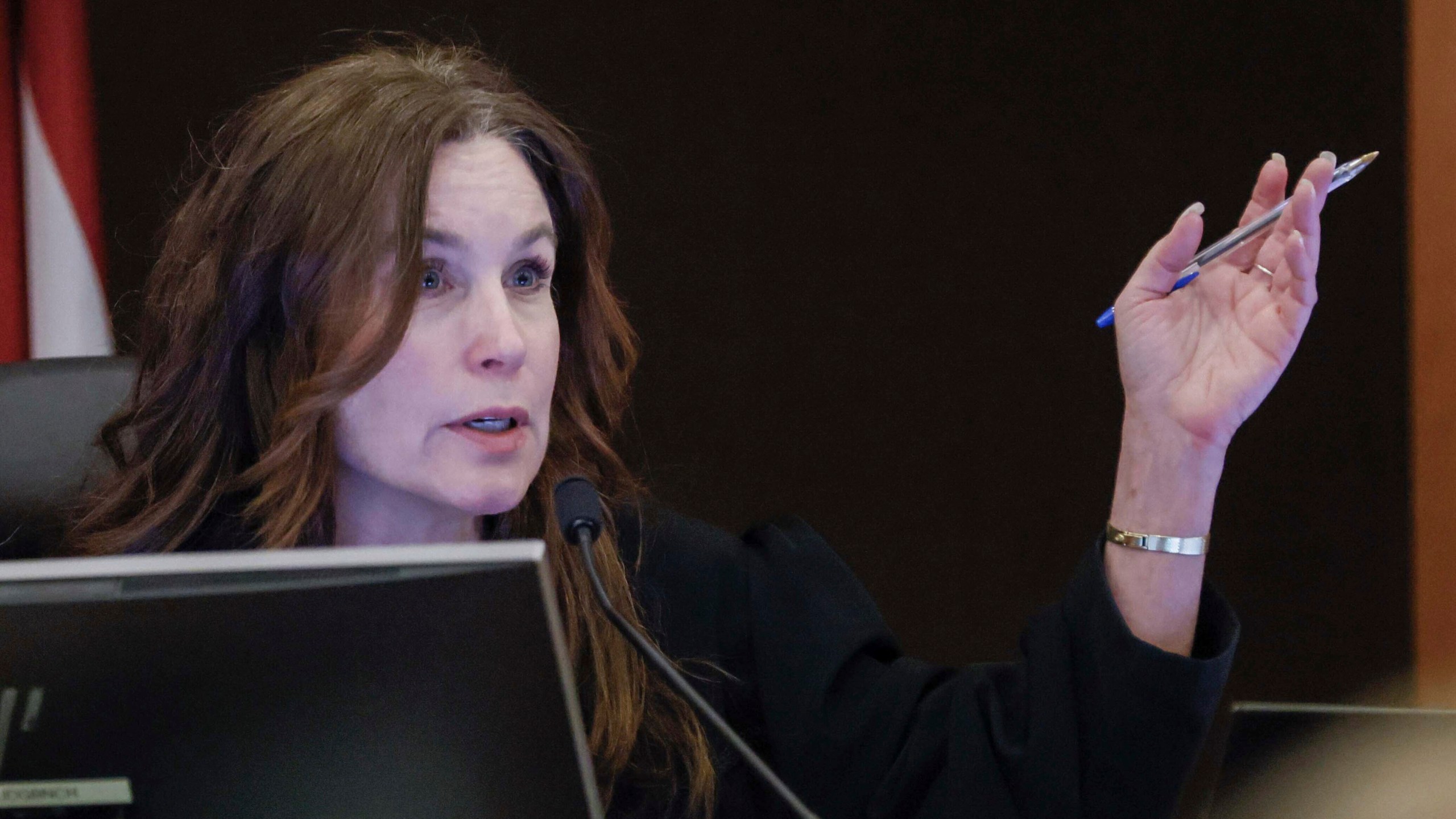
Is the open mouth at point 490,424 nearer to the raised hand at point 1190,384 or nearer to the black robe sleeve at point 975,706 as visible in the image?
the black robe sleeve at point 975,706

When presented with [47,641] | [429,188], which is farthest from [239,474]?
[47,641]

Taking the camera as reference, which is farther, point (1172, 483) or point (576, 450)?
point (576, 450)

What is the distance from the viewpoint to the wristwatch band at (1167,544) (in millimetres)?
1025

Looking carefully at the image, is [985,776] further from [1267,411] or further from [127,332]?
[127,332]

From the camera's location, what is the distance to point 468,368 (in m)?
1.17

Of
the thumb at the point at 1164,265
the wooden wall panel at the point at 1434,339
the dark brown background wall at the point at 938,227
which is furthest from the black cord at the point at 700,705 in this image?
the wooden wall panel at the point at 1434,339

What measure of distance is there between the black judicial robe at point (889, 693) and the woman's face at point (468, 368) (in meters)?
0.26

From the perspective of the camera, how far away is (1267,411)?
2.34m

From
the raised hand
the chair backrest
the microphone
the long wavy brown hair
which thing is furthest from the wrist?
the chair backrest

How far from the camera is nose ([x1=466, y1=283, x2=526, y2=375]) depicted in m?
1.15

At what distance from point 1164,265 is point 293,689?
30.6 inches

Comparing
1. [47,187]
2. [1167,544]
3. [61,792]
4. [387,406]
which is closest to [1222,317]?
[1167,544]

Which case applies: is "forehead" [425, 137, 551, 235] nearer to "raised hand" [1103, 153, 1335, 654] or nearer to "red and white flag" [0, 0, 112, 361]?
"raised hand" [1103, 153, 1335, 654]

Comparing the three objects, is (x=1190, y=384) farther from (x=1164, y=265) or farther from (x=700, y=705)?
(x=700, y=705)
